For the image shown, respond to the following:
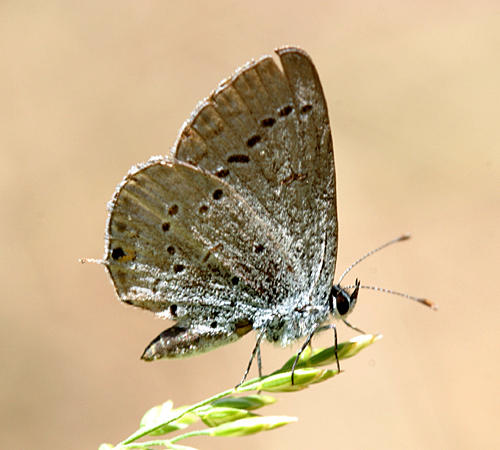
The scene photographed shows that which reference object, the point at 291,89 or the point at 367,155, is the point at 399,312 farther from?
the point at 291,89

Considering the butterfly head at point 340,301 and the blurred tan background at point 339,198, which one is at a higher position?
the blurred tan background at point 339,198

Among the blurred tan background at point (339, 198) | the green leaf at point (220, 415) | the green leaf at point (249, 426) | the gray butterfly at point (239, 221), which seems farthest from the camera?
the blurred tan background at point (339, 198)

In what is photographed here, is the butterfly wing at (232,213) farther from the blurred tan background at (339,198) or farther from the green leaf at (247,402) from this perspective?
the blurred tan background at (339,198)

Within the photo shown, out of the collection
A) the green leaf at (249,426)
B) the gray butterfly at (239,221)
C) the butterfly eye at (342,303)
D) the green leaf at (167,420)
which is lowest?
the green leaf at (249,426)

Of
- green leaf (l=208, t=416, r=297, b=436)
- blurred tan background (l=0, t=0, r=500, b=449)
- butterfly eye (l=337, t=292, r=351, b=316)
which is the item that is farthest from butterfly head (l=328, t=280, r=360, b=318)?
blurred tan background (l=0, t=0, r=500, b=449)

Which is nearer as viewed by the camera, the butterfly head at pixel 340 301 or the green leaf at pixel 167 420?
the green leaf at pixel 167 420

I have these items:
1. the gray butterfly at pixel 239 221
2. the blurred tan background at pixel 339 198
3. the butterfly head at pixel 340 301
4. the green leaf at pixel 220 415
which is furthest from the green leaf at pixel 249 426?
the blurred tan background at pixel 339 198

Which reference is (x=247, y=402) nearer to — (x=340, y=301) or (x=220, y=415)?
(x=220, y=415)

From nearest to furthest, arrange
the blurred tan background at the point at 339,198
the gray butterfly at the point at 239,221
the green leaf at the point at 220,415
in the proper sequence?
the green leaf at the point at 220,415
the gray butterfly at the point at 239,221
the blurred tan background at the point at 339,198

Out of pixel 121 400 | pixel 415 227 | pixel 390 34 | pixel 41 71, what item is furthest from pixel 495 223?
pixel 41 71
